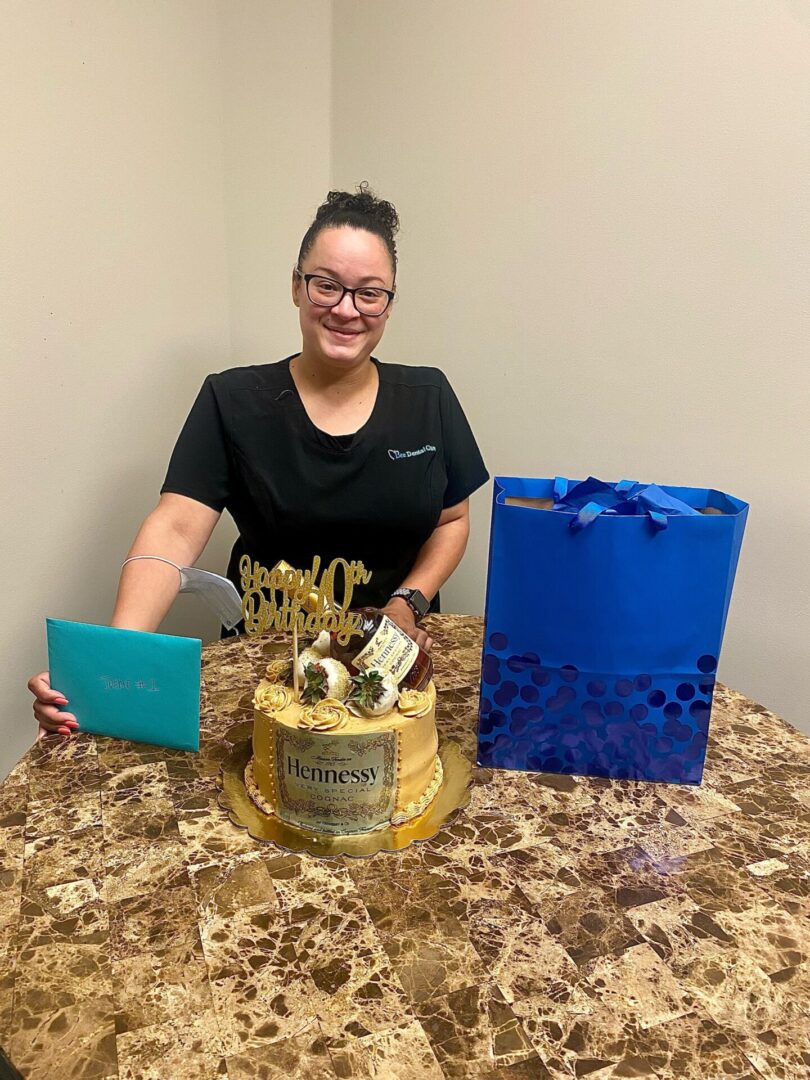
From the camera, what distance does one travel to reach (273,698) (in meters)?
0.95

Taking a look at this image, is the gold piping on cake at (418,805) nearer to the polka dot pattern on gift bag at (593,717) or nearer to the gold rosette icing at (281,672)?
the polka dot pattern on gift bag at (593,717)

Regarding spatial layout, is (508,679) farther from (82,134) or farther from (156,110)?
(156,110)

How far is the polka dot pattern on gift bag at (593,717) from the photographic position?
1015mm

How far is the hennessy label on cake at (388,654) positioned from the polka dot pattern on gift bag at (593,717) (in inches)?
4.4

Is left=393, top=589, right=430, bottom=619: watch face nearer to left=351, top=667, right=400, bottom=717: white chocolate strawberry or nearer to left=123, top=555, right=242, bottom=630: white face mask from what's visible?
left=123, top=555, right=242, bottom=630: white face mask

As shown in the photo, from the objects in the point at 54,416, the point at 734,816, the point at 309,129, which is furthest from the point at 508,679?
the point at 309,129

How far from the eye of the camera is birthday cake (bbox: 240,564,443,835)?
906mm

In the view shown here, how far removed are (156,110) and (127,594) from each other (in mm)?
1156

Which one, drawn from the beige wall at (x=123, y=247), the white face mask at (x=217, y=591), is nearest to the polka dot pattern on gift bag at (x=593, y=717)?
the white face mask at (x=217, y=591)

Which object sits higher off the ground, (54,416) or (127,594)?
(54,416)

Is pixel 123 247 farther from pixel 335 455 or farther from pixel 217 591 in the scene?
pixel 217 591

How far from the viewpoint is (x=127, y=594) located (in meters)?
1.26

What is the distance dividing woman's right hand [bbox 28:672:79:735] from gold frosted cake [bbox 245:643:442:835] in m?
0.29

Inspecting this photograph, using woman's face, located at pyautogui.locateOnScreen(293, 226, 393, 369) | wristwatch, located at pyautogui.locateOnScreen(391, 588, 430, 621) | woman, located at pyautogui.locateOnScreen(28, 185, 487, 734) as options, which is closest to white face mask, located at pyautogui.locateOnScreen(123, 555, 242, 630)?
woman, located at pyautogui.locateOnScreen(28, 185, 487, 734)
